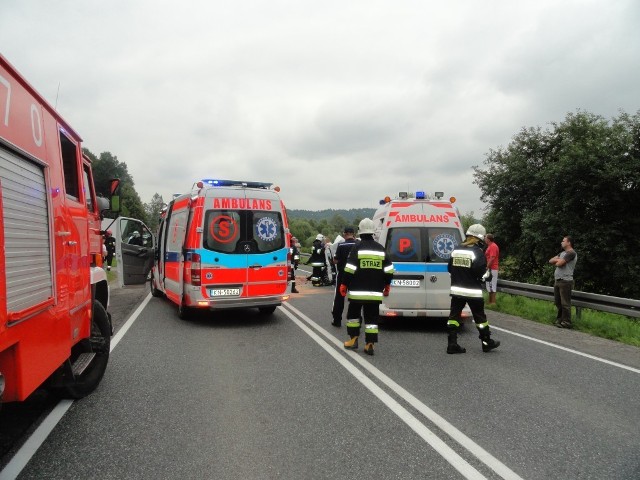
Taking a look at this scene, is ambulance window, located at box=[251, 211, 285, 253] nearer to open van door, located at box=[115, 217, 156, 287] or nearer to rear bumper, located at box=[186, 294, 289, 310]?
rear bumper, located at box=[186, 294, 289, 310]

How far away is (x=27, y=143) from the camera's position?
3.18 m

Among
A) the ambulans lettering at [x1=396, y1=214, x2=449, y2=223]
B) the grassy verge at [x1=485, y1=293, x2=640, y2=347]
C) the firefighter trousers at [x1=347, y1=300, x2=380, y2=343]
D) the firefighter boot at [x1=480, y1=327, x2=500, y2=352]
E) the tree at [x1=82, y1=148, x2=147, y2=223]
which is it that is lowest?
the grassy verge at [x1=485, y1=293, x2=640, y2=347]

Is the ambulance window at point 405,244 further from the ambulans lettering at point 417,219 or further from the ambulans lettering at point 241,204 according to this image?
the ambulans lettering at point 241,204

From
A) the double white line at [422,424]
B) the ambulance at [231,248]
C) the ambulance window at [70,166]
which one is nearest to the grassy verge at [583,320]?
the double white line at [422,424]

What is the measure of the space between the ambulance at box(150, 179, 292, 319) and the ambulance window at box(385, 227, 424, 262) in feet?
7.24

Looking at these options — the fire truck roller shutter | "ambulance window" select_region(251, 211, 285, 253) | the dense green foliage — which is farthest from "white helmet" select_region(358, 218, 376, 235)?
the dense green foliage

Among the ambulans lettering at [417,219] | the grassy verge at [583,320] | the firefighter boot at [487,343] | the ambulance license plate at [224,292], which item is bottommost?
the grassy verge at [583,320]

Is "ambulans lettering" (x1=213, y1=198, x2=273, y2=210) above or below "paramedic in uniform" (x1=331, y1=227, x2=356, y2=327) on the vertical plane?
above

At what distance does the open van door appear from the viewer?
10.4m

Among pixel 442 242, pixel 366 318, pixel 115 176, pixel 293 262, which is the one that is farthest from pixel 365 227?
pixel 115 176

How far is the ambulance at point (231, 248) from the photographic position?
9.16m

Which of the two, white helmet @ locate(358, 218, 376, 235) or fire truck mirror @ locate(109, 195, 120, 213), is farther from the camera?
white helmet @ locate(358, 218, 376, 235)

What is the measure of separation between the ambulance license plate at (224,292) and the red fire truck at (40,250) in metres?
4.19

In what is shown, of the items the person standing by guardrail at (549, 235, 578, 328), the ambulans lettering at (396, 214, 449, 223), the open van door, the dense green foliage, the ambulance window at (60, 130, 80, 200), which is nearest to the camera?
the ambulance window at (60, 130, 80, 200)
